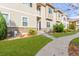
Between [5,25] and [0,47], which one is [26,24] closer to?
[5,25]

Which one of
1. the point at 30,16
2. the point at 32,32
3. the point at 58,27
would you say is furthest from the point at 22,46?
the point at 58,27

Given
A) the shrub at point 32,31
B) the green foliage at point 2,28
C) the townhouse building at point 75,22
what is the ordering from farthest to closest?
the townhouse building at point 75,22, the shrub at point 32,31, the green foliage at point 2,28

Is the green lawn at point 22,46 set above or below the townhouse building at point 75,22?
below

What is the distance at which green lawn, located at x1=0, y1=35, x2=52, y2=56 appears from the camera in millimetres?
4453

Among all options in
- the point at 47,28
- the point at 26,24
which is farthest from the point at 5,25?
the point at 47,28

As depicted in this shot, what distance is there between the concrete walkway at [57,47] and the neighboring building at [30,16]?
13.7 inches

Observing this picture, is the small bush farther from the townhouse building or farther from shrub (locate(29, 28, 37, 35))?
the townhouse building

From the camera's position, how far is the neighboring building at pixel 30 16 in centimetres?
450

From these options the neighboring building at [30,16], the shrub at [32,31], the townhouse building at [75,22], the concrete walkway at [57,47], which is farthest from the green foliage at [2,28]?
the townhouse building at [75,22]

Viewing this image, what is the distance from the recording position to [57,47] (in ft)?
15.0

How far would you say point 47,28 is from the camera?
4.69 meters

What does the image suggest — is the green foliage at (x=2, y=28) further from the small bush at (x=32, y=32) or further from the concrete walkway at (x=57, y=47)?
the concrete walkway at (x=57, y=47)

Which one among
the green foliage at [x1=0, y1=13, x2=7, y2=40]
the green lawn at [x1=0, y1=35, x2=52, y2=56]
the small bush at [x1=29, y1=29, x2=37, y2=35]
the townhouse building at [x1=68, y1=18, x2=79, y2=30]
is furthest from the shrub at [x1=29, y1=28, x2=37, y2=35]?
the townhouse building at [x1=68, y1=18, x2=79, y2=30]

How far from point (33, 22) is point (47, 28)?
0.35 m
